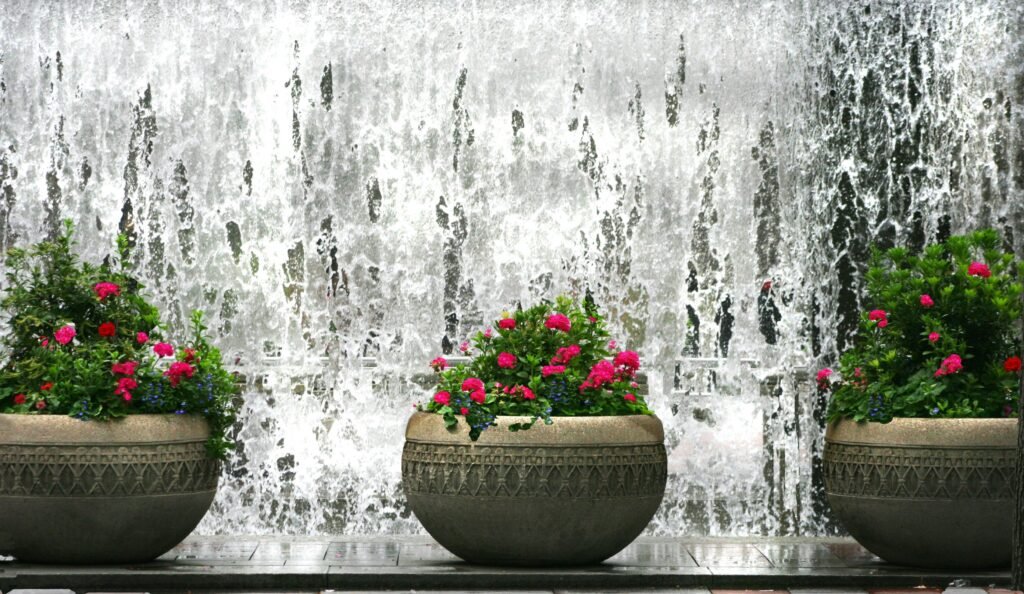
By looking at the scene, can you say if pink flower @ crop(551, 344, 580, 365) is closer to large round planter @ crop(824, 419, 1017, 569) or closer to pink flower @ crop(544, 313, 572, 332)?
pink flower @ crop(544, 313, 572, 332)

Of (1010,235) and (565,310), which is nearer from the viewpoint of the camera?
(565,310)

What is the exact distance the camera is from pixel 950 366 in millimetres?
7484

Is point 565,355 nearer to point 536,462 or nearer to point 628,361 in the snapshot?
point 628,361

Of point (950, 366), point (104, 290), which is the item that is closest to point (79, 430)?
point (104, 290)

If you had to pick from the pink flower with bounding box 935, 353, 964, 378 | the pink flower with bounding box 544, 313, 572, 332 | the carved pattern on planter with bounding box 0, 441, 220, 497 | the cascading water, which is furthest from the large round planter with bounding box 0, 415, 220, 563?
the pink flower with bounding box 935, 353, 964, 378

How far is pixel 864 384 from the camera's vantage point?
25.7ft

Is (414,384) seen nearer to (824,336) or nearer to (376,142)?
(376,142)

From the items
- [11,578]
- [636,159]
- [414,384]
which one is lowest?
[11,578]

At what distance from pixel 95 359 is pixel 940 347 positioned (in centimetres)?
445

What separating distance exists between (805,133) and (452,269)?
269 centimetres

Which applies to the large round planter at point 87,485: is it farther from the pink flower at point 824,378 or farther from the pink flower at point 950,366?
the pink flower at point 950,366

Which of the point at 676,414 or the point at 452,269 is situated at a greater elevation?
the point at 452,269

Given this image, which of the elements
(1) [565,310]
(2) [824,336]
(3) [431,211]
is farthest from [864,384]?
(3) [431,211]

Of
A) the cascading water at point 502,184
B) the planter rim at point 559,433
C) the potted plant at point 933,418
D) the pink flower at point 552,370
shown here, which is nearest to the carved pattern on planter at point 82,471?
the planter rim at point 559,433
